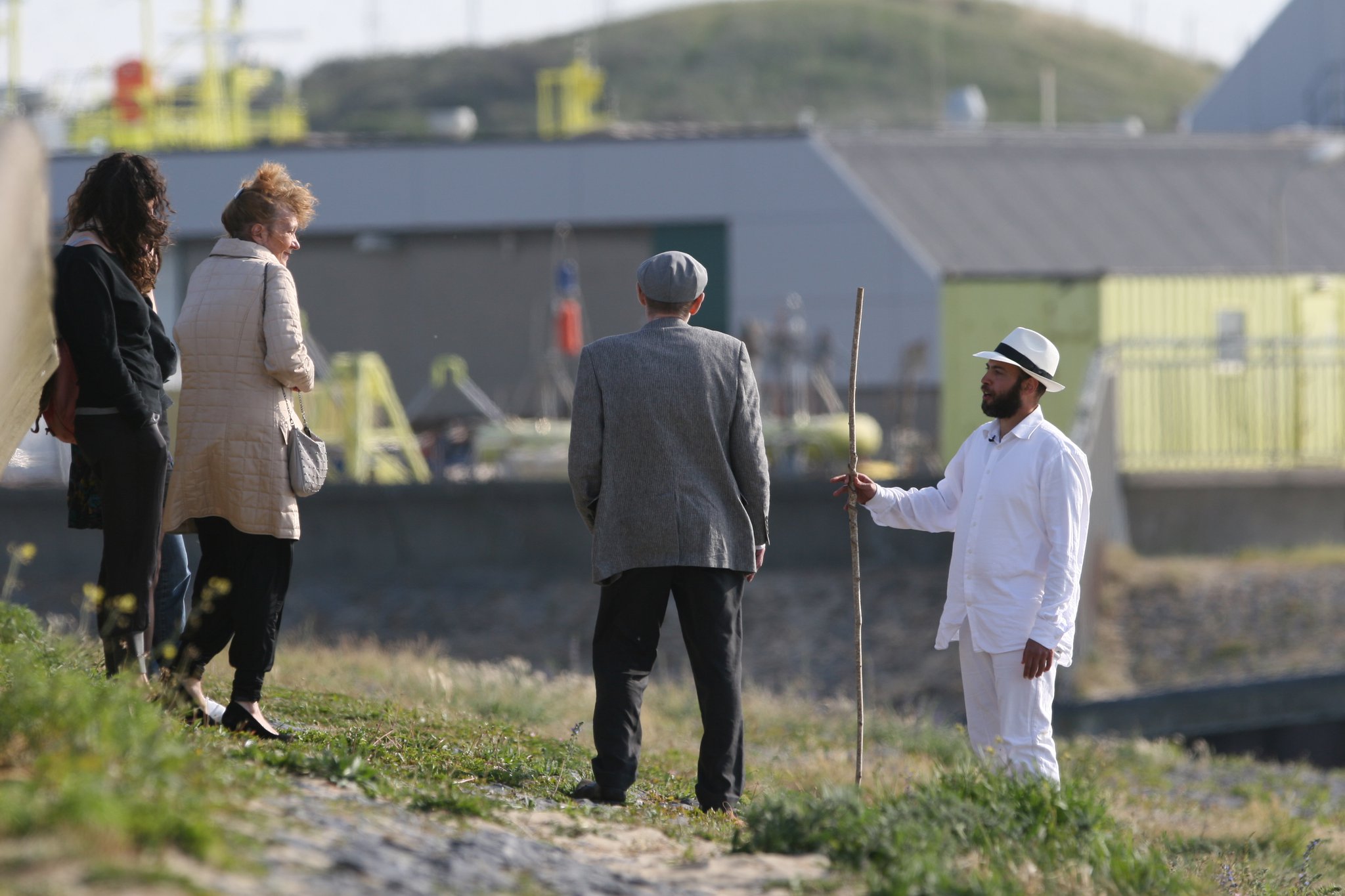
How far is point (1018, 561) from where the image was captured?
560 centimetres

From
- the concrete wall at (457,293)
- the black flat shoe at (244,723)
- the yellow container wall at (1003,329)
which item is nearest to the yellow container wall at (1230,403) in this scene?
the yellow container wall at (1003,329)

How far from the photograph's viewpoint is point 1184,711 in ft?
41.1

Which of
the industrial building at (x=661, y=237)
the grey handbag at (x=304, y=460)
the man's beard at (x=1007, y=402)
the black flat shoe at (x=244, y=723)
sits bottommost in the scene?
the black flat shoe at (x=244, y=723)

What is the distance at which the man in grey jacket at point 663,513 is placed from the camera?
5422mm

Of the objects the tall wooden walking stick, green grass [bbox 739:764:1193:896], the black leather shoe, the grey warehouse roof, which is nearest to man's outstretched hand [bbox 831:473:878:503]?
the tall wooden walking stick

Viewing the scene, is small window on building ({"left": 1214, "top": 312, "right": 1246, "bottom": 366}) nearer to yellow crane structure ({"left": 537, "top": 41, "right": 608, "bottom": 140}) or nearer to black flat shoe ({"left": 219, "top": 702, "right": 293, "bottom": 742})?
black flat shoe ({"left": 219, "top": 702, "right": 293, "bottom": 742})

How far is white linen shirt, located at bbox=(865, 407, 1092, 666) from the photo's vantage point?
5527 mm

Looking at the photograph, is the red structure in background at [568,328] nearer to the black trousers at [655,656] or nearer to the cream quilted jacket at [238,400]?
the cream quilted jacket at [238,400]

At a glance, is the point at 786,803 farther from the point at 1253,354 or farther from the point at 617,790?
the point at 1253,354

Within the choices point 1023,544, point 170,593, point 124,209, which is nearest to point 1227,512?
point 1023,544

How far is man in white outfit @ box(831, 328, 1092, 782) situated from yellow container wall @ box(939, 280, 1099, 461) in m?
16.0

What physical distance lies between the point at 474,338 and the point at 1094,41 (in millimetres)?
93909

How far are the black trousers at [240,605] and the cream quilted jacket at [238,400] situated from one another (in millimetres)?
89

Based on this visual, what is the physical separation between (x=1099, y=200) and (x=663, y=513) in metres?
29.1
